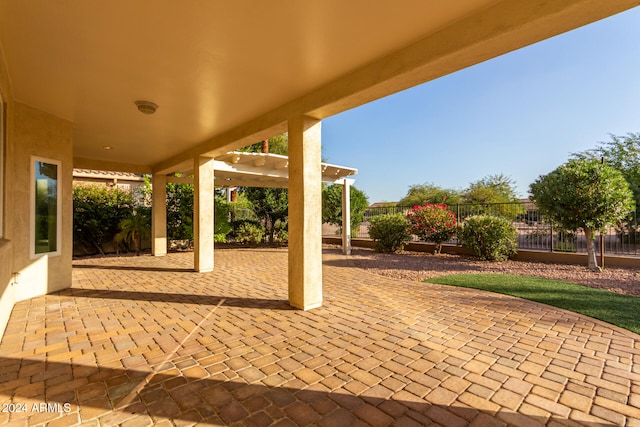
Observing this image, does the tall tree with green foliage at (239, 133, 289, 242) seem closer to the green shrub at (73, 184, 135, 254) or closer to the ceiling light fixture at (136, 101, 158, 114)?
the green shrub at (73, 184, 135, 254)

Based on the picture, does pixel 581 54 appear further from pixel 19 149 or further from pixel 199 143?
→ pixel 19 149

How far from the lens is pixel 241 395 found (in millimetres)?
2273

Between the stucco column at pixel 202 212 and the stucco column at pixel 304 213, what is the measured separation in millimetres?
3680

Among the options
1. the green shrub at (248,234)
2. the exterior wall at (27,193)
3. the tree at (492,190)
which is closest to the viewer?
the exterior wall at (27,193)

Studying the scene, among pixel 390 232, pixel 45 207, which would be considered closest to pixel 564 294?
pixel 390 232

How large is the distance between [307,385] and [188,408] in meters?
0.90

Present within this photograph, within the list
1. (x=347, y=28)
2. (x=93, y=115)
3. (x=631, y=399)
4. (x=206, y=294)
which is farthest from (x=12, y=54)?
(x=631, y=399)

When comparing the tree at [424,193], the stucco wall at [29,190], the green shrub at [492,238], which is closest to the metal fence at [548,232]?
the green shrub at [492,238]

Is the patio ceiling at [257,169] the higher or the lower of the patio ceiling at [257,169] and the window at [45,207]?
the higher

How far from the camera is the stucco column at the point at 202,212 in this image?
24.0 feet

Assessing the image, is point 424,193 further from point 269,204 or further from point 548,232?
point 548,232

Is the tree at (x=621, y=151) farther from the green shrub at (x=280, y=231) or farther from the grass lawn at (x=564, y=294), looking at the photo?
the green shrub at (x=280, y=231)

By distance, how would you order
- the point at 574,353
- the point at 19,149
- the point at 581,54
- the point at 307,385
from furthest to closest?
the point at 581,54 < the point at 19,149 < the point at 574,353 < the point at 307,385

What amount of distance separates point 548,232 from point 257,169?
9.46m
